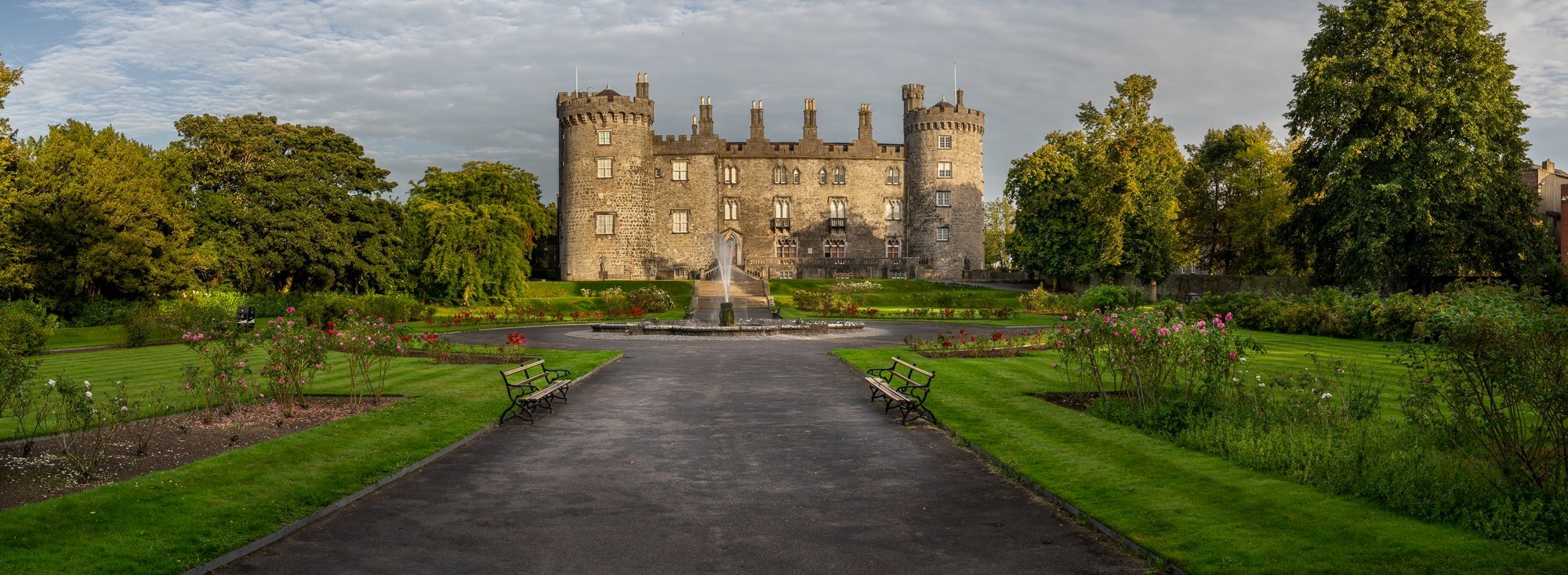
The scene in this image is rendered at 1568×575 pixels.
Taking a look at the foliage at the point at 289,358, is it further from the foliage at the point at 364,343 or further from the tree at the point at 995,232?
the tree at the point at 995,232

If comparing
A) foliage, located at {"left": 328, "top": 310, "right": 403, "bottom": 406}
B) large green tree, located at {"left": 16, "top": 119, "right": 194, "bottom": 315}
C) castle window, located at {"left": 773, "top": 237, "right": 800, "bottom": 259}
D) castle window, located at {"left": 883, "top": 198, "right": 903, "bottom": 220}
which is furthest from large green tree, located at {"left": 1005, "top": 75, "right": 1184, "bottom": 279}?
large green tree, located at {"left": 16, "top": 119, "right": 194, "bottom": 315}

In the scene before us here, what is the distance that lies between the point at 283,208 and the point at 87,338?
20229 millimetres

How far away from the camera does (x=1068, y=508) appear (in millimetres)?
9242

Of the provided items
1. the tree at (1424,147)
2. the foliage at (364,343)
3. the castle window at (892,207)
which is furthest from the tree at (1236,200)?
the foliage at (364,343)

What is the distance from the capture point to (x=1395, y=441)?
1044 centimetres

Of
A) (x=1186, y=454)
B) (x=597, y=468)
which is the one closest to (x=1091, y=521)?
(x=1186, y=454)

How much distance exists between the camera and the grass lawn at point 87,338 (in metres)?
29.1

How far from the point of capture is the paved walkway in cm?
768

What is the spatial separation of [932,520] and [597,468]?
423cm

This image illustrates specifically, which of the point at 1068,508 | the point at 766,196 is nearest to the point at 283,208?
the point at 766,196

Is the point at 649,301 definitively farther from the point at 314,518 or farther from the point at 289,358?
the point at 314,518

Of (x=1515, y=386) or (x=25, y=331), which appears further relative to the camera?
(x=25, y=331)

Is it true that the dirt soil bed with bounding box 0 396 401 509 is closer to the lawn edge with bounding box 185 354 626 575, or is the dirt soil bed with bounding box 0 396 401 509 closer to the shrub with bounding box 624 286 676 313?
the lawn edge with bounding box 185 354 626 575

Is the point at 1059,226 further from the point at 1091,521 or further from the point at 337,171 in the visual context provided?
the point at 1091,521
